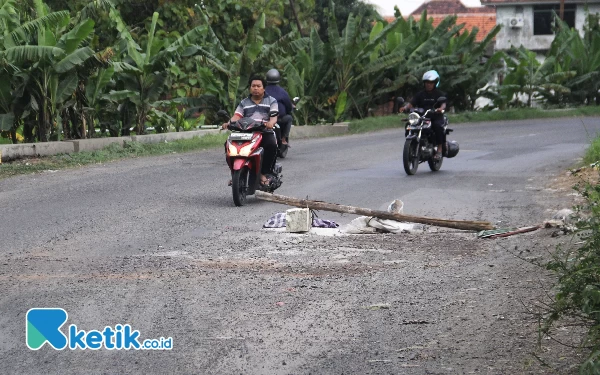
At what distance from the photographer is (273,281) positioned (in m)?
7.85

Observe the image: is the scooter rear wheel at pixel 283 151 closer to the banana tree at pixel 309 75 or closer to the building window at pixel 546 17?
the banana tree at pixel 309 75

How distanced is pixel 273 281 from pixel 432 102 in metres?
9.37

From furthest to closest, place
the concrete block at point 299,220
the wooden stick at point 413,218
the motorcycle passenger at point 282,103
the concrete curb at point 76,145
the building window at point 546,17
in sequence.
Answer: the building window at point 546,17
the motorcycle passenger at point 282,103
the concrete curb at point 76,145
the concrete block at point 299,220
the wooden stick at point 413,218

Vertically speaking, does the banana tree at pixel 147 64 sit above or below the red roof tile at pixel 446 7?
below

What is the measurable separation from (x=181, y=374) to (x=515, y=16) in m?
52.6

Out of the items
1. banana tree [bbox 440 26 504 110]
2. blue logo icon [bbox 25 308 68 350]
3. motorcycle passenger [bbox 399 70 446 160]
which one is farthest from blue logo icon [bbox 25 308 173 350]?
banana tree [bbox 440 26 504 110]

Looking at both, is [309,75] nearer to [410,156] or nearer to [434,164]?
[434,164]

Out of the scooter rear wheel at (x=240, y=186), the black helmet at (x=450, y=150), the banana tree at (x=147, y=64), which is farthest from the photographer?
the banana tree at (x=147, y=64)

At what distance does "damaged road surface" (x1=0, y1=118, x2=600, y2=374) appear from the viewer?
5.89m

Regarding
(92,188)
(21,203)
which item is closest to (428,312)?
(21,203)

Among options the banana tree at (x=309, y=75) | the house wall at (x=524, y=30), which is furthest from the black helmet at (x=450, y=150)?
the house wall at (x=524, y=30)

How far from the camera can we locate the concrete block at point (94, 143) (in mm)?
19984

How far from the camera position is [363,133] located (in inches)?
1112

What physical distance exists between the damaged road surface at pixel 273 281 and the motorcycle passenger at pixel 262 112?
65 cm
